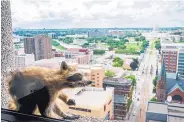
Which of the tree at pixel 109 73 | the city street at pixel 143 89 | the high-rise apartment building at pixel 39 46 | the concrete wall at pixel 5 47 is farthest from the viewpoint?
the concrete wall at pixel 5 47

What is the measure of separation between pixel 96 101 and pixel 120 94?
0.16 m

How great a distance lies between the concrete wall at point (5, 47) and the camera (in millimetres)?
1931

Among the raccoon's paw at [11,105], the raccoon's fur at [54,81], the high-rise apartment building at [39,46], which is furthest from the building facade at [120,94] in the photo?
the raccoon's paw at [11,105]

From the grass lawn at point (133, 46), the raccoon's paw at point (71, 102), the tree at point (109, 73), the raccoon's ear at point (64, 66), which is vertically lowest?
the raccoon's paw at point (71, 102)

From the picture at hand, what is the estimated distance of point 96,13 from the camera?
5.17 feet

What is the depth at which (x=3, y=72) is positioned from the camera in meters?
1.95

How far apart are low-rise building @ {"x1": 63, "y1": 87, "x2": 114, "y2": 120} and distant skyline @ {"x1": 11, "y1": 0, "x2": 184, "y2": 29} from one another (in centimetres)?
43

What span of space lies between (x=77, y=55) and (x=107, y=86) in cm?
30

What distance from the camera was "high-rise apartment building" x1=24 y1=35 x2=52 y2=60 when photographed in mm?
1752

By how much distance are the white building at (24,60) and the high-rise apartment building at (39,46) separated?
31mm

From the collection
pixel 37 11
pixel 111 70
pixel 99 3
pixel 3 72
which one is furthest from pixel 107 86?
pixel 3 72

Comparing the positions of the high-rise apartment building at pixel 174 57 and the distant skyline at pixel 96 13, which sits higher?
the distant skyline at pixel 96 13

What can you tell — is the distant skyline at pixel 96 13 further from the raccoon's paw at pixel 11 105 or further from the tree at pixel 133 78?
the raccoon's paw at pixel 11 105

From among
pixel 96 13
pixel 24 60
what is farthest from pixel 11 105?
pixel 96 13
